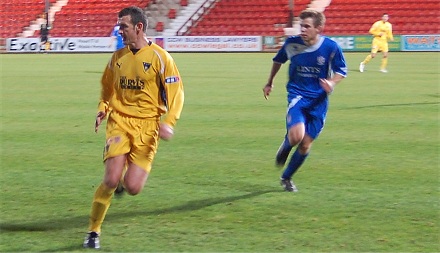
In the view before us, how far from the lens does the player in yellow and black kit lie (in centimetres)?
600

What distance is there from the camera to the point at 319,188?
8078 millimetres

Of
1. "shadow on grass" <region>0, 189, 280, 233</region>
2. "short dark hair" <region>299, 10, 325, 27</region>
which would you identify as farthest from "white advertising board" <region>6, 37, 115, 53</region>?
"shadow on grass" <region>0, 189, 280, 233</region>

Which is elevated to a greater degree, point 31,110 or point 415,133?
point 415,133

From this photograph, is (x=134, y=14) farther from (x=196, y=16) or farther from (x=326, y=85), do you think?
(x=196, y=16)

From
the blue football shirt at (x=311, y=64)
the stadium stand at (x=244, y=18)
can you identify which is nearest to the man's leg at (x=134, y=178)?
the blue football shirt at (x=311, y=64)

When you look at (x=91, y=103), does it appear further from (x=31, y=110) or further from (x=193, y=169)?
(x=193, y=169)

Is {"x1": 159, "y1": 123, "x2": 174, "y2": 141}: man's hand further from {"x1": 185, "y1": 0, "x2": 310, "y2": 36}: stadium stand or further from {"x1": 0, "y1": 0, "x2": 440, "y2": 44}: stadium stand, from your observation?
{"x1": 185, "y1": 0, "x2": 310, "y2": 36}: stadium stand

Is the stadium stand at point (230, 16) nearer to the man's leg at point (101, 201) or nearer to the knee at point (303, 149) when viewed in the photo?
the knee at point (303, 149)

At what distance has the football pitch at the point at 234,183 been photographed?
6.14m

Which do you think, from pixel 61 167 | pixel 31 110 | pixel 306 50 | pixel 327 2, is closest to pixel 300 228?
pixel 306 50

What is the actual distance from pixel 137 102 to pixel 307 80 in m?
2.58

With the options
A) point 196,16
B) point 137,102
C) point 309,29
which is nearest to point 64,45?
point 196,16

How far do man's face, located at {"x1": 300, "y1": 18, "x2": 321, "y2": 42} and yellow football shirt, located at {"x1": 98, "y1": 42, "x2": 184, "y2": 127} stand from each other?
2121 millimetres

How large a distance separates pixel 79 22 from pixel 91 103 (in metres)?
32.5
